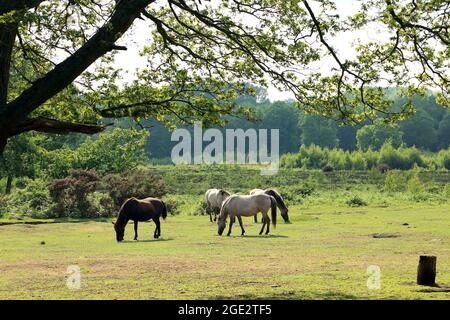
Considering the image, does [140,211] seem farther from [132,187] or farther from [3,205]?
[3,205]

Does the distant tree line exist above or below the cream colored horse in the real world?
above

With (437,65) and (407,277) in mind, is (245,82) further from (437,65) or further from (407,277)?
(407,277)

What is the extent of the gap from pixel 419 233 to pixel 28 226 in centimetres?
1831

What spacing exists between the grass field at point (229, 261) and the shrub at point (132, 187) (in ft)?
36.9

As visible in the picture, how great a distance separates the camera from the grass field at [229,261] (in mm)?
14016

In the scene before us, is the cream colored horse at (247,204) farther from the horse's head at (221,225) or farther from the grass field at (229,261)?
the grass field at (229,261)

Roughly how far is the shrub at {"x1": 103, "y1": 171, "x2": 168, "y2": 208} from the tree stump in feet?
100

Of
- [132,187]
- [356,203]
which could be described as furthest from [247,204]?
[356,203]

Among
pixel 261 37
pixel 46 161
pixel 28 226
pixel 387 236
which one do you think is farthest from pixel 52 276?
pixel 46 161

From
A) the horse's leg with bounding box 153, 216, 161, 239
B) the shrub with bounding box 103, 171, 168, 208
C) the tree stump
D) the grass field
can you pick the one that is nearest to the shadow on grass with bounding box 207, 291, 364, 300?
the grass field

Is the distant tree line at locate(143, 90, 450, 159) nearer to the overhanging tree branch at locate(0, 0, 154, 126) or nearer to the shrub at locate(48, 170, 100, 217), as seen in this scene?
the shrub at locate(48, 170, 100, 217)

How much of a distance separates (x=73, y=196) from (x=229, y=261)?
25672mm

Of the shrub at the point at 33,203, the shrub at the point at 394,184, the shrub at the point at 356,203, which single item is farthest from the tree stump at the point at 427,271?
the shrub at the point at 394,184

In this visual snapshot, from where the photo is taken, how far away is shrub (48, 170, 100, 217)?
42656 millimetres
